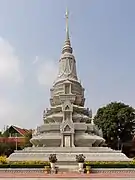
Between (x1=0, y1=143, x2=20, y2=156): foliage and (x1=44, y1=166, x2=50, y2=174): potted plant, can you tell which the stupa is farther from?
(x1=0, y1=143, x2=20, y2=156): foliage

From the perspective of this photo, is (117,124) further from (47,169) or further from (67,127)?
(47,169)

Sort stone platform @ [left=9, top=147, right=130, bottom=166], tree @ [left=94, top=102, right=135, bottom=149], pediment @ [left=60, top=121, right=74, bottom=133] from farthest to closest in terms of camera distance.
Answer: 1. tree @ [left=94, top=102, right=135, bottom=149]
2. pediment @ [left=60, top=121, right=74, bottom=133]
3. stone platform @ [left=9, top=147, right=130, bottom=166]

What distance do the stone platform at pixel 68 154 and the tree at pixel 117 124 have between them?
2030 cm

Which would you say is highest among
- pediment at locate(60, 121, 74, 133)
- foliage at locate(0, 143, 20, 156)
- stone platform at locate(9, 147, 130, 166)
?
pediment at locate(60, 121, 74, 133)

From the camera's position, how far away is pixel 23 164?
2764cm

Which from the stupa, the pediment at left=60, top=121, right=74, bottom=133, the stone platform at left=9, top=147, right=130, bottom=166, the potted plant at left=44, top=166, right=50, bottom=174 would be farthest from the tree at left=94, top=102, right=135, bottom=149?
the potted plant at left=44, top=166, right=50, bottom=174

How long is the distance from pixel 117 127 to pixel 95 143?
17482 millimetres

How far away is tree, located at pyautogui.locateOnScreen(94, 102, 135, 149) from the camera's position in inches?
2154

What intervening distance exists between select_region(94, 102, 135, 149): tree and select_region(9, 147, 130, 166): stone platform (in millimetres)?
20301

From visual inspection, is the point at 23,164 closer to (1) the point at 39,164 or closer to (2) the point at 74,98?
(1) the point at 39,164

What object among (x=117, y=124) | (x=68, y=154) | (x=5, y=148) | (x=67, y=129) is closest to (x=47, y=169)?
(x=68, y=154)

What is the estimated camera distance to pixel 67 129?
38.0m

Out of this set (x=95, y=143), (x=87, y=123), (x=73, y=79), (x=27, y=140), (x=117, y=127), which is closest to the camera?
(x=95, y=143)

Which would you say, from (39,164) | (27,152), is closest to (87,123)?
(27,152)
